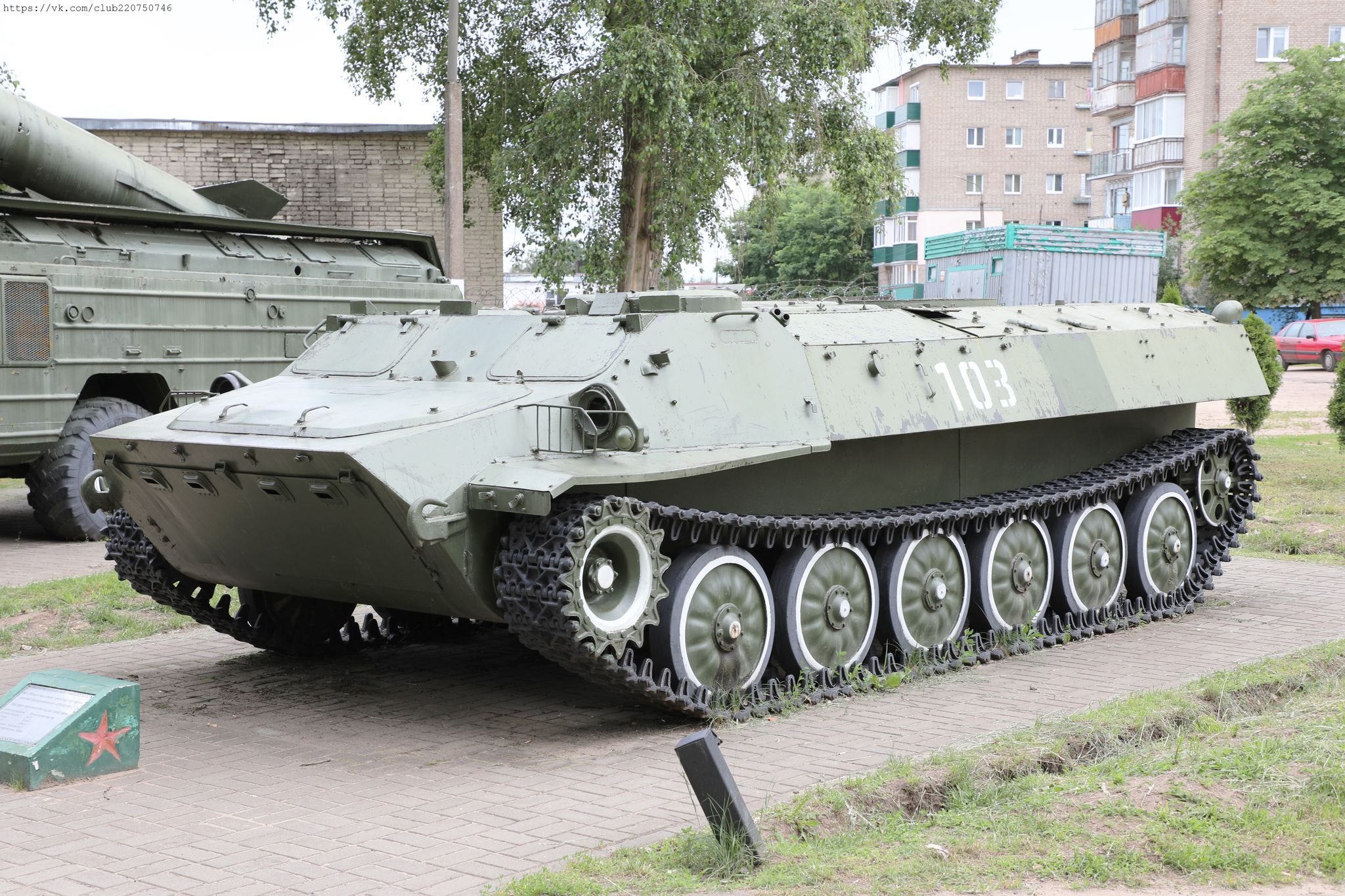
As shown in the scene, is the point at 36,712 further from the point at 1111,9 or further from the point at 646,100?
the point at 1111,9

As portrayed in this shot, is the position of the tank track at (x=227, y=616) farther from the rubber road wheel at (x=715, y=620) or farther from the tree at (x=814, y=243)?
the tree at (x=814, y=243)

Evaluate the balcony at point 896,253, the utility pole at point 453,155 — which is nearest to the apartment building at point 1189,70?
the balcony at point 896,253

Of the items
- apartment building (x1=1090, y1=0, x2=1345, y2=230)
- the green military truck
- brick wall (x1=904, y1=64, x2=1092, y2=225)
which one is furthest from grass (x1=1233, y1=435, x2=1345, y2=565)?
brick wall (x1=904, y1=64, x2=1092, y2=225)

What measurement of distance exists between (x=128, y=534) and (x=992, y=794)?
523 centimetres

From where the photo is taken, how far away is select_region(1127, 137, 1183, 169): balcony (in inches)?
2132

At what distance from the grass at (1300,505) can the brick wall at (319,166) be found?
12712 millimetres

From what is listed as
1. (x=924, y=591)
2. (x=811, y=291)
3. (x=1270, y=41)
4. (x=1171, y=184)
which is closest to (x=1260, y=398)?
(x=811, y=291)

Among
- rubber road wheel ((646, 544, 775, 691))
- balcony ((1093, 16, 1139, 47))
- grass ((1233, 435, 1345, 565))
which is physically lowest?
grass ((1233, 435, 1345, 565))

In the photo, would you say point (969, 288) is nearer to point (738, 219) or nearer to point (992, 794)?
point (738, 219)

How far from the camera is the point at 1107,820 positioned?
5.27m

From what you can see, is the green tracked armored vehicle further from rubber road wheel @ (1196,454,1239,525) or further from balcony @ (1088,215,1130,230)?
balcony @ (1088,215,1130,230)

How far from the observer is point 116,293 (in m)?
13.2

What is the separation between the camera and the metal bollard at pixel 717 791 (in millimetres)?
5027

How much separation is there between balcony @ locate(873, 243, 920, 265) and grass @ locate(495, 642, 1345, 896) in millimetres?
59949
